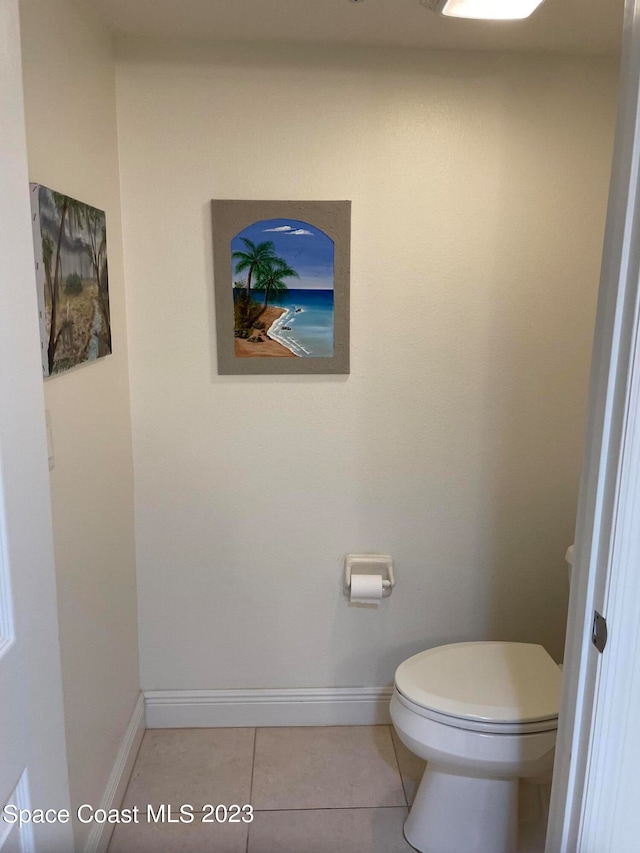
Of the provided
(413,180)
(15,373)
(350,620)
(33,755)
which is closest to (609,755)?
(33,755)

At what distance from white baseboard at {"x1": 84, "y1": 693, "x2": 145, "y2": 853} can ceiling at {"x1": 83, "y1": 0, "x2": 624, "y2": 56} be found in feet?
6.84

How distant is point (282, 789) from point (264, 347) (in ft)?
4.45

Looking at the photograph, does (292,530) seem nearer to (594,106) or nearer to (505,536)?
(505,536)

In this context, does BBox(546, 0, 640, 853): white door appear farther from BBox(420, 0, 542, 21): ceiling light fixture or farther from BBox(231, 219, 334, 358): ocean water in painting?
BBox(231, 219, 334, 358): ocean water in painting

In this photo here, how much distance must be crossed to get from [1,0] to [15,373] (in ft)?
1.44

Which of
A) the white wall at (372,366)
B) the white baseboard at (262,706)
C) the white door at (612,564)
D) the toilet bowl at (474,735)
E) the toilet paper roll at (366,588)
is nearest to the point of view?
the white door at (612,564)

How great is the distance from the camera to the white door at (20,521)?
0.78 m

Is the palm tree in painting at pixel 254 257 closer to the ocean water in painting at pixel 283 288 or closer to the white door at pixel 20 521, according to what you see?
the ocean water in painting at pixel 283 288

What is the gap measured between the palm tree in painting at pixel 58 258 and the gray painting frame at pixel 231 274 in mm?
542

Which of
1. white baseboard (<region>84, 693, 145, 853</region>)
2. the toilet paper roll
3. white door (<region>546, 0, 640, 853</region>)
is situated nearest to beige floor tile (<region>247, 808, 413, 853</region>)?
white baseboard (<region>84, 693, 145, 853</region>)

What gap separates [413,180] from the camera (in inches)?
76.4

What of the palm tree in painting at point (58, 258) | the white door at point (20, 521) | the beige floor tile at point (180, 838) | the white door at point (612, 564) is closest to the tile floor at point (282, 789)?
the beige floor tile at point (180, 838)

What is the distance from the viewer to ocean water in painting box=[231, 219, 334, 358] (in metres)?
1.94

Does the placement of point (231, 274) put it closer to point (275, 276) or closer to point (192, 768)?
point (275, 276)
